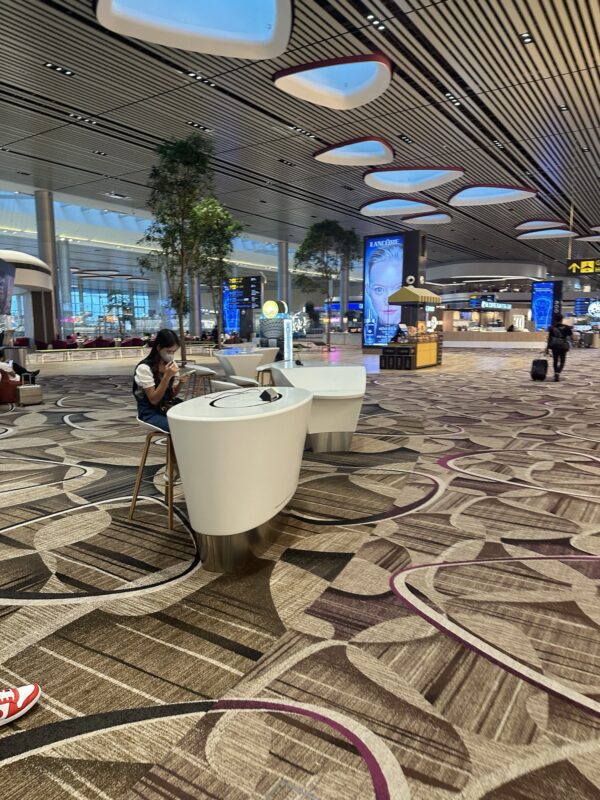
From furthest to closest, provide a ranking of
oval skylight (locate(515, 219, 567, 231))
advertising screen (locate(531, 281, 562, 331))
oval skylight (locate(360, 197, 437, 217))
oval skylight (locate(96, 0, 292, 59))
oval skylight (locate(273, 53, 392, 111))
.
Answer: advertising screen (locate(531, 281, 562, 331)) → oval skylight (locate(515, 219, 567, 231)) → oval skylight (locate(360, 197, 437, 217)) → oval skylight (locate(273, 53, 392, 111)) → oval skylight (locate(96, 0, 292, 59))

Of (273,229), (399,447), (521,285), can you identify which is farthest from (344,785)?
(521,285)

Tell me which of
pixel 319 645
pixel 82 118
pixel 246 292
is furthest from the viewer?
pixel 246 292

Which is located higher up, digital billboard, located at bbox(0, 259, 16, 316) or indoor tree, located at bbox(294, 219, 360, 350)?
indoor tree, located at bbox(294, 219, 360, 350)

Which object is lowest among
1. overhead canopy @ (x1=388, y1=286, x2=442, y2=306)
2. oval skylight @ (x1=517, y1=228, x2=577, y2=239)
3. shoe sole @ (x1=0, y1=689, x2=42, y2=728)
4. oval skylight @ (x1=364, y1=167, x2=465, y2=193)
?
shoe sole @ (x1=0, y1=689, x2=42, y2=728)

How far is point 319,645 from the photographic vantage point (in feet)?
6.55

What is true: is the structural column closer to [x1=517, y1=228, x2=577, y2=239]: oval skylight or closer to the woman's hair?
[x1=517, y1=228, x2=577, y2=239]: oval skylight

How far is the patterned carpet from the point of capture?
146 centimetres

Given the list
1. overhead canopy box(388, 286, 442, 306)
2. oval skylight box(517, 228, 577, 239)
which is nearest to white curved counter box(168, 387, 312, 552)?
overhead canopy box(388, 286, 442, 306)

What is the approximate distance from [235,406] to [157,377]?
1.05m

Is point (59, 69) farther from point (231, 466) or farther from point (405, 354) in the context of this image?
point (405, 354)

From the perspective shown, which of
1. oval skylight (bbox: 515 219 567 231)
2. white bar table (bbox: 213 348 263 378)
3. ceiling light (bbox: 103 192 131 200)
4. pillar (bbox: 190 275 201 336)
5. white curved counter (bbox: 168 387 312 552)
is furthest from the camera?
pillar (bbox: 190 275 201 336)

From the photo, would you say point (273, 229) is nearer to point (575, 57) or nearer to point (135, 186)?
point (135, 186)

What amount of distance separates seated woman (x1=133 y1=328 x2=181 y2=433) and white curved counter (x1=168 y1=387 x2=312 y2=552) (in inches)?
27.5

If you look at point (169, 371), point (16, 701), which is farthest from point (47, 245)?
point (16, 701)
